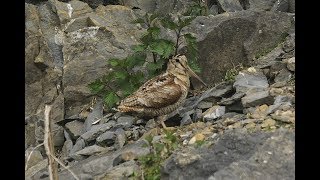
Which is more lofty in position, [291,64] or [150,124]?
[291,64]

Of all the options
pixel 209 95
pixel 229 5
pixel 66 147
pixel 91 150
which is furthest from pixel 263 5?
pixel 91 150

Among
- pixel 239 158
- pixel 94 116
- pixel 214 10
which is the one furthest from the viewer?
pixel 214 10

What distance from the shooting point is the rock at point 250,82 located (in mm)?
9712

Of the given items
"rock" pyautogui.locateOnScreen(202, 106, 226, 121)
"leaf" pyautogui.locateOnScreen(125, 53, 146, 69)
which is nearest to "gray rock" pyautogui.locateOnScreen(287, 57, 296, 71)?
"rock" pyautogui.locateOnScreen(202, 106, 226, 121)

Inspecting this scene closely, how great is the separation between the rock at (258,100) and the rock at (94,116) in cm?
359

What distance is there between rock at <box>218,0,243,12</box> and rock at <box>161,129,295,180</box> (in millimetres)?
7937

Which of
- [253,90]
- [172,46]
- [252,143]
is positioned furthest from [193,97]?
[252,143]

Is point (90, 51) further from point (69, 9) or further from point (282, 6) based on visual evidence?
point (282, 6)

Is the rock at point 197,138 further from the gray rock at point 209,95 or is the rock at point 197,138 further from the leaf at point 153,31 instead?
the leaf at point 153,31

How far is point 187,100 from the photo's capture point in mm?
10977

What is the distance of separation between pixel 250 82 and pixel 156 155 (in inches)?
Answer: 136

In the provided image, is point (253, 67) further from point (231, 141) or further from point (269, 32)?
point (231, 141)

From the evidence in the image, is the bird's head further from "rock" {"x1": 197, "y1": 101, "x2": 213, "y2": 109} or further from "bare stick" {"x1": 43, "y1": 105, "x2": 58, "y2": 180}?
"bare stick" {"x1": 43, "y1": 105, "x2": 58, "y2": 180}

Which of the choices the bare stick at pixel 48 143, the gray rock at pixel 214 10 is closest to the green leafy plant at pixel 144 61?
the gray rock at pixel 214 10
